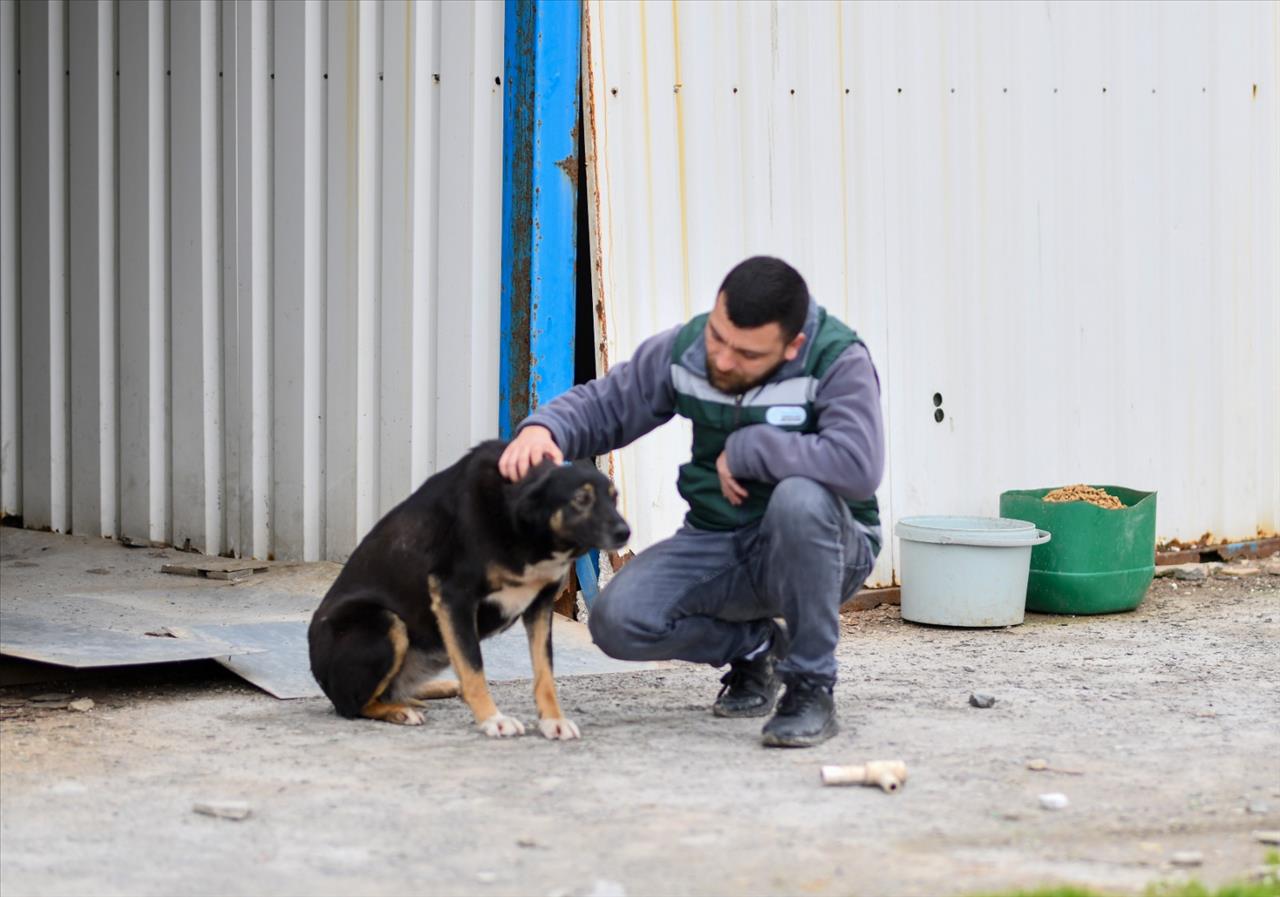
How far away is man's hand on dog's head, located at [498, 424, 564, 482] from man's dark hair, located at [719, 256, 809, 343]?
64 centimetres

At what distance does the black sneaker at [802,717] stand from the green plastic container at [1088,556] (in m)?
2.69

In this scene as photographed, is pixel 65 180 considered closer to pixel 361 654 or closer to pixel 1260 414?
pixel 361 654

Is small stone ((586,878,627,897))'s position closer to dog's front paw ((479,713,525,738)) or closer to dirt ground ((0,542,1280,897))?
dirt ground ((0,542,1280,897))

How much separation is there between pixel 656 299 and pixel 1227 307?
122 inches

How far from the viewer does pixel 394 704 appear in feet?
16.1

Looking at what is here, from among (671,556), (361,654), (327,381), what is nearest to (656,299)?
(327,381)

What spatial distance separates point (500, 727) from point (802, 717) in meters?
0.85

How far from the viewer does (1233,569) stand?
313 inches

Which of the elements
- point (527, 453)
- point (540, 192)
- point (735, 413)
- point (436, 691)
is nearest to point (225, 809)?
point (527, 453)

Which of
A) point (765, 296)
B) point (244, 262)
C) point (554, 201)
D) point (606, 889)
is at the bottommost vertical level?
point (606, 889)

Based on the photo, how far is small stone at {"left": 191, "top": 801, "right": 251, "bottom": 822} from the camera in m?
3.87

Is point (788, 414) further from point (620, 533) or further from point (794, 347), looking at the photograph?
point (620, 533)

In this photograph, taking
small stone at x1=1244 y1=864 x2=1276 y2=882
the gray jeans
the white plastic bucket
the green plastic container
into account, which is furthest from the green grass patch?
the green plastic container

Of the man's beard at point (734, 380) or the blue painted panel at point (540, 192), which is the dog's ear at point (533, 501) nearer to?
the man's beard at point (734, 380)
